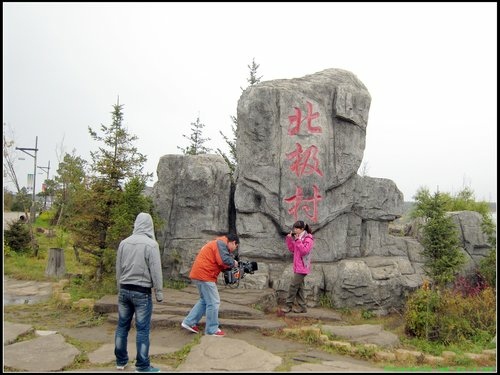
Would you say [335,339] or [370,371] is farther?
[335,339]

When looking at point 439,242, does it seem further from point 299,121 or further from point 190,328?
point 190,328

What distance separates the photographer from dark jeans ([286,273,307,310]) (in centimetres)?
845

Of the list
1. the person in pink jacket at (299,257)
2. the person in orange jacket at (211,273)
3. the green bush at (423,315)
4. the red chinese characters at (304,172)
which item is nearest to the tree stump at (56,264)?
the red chinese characters at (304,172)

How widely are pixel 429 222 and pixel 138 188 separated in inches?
242

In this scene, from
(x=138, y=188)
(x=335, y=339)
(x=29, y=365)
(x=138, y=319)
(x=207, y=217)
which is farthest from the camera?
(x=207, y=217)

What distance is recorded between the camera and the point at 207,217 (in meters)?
11.1

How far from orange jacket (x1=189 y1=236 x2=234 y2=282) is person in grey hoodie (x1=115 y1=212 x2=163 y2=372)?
1.32 metres

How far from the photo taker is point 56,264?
13.0 m

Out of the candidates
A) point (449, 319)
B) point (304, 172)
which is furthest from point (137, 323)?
point (304, 172)

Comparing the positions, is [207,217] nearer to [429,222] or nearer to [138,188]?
[138,188]

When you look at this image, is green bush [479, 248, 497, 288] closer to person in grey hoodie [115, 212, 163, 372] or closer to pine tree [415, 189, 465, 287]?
pine tree [415, 189, 465, 287]

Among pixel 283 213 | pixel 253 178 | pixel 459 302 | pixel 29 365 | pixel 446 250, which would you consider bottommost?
pixel 29 365

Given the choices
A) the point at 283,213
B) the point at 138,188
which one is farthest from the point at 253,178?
the point at 138,188

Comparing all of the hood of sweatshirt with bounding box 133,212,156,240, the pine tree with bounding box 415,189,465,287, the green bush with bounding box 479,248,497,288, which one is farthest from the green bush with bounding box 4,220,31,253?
the green bush with bounding box 479,248,497,288
